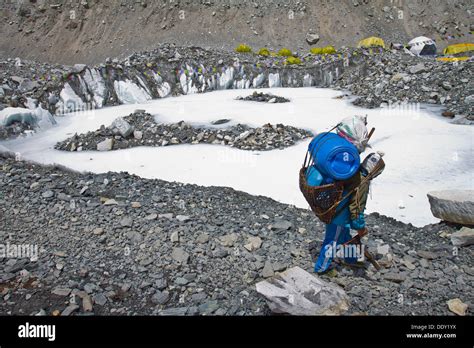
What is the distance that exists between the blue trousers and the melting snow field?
2560mm

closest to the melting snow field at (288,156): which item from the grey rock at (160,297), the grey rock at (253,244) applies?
the grey rock at (253,244)

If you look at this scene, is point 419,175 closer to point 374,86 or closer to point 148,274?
point 148,274

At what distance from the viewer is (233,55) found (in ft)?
65.6

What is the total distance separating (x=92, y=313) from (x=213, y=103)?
12053 mm

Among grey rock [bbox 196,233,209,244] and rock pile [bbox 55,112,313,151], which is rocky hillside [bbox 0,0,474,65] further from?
grey rock [bbox 196,233,209,244]

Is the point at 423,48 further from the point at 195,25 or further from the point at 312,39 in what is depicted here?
the point at 195,25

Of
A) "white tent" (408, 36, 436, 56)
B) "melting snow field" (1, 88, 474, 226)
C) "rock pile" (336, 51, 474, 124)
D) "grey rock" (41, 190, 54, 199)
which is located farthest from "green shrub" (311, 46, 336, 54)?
"grey rock" (41, 190, 54, 199)

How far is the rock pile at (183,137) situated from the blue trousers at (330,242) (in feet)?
→ 18.8

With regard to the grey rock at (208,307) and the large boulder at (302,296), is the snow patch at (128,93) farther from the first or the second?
the large boulder at (302,296)

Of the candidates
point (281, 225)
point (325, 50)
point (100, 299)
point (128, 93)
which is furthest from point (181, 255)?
point (325, 50)

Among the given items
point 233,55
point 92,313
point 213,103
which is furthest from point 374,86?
point 92,313

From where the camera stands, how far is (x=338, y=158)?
3.16m

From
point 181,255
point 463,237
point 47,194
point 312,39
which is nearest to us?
point 181,255

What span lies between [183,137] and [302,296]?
760 cm
